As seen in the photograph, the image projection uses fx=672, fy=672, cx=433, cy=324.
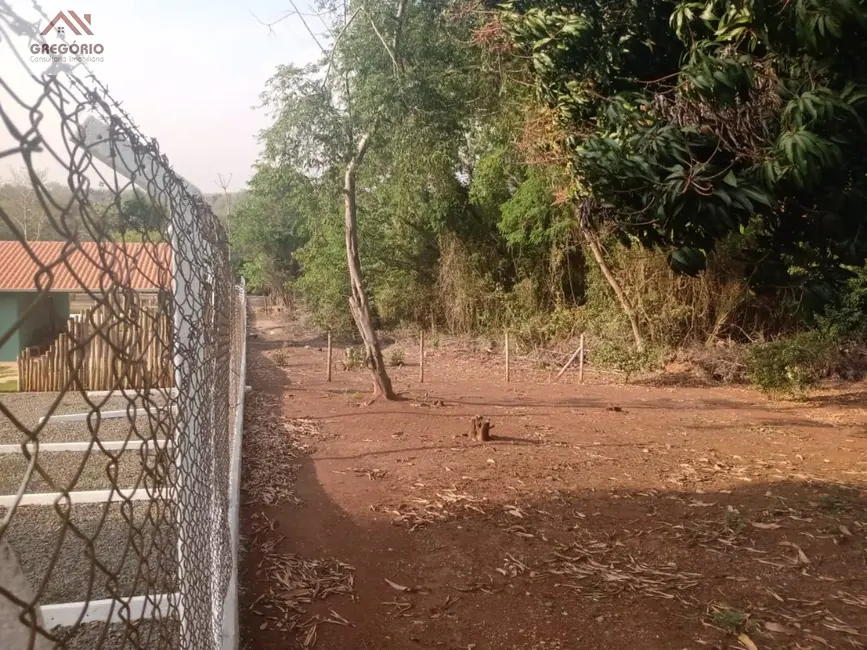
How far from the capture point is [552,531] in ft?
15.9

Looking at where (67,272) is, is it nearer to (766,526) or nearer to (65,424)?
(766,526)

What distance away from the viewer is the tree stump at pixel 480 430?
7.38m

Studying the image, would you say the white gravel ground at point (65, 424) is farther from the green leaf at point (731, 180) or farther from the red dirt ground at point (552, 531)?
the green leaf at point (731, 180)

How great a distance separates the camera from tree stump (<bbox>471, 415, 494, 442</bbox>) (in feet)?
24.2

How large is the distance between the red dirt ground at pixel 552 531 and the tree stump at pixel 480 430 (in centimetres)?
10

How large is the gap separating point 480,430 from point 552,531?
8.60 feet

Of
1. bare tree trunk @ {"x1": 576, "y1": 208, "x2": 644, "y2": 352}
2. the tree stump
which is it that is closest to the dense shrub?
bare tree trunk @ {"x1": 576, "y1": 208, "x2": 644, "y2": 352}

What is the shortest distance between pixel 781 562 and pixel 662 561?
760mm

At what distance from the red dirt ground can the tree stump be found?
0.34 feet

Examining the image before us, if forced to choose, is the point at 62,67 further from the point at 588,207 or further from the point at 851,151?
the point at 588,207

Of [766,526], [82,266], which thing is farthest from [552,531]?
[82,266]

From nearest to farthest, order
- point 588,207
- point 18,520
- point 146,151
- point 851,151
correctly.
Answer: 1. point 146,151
2. point 851,151
3. point 18,520
4. point 588,207

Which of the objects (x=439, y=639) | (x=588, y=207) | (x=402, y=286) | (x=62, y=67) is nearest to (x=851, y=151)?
(x=588, y=207)

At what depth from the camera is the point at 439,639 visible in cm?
350
